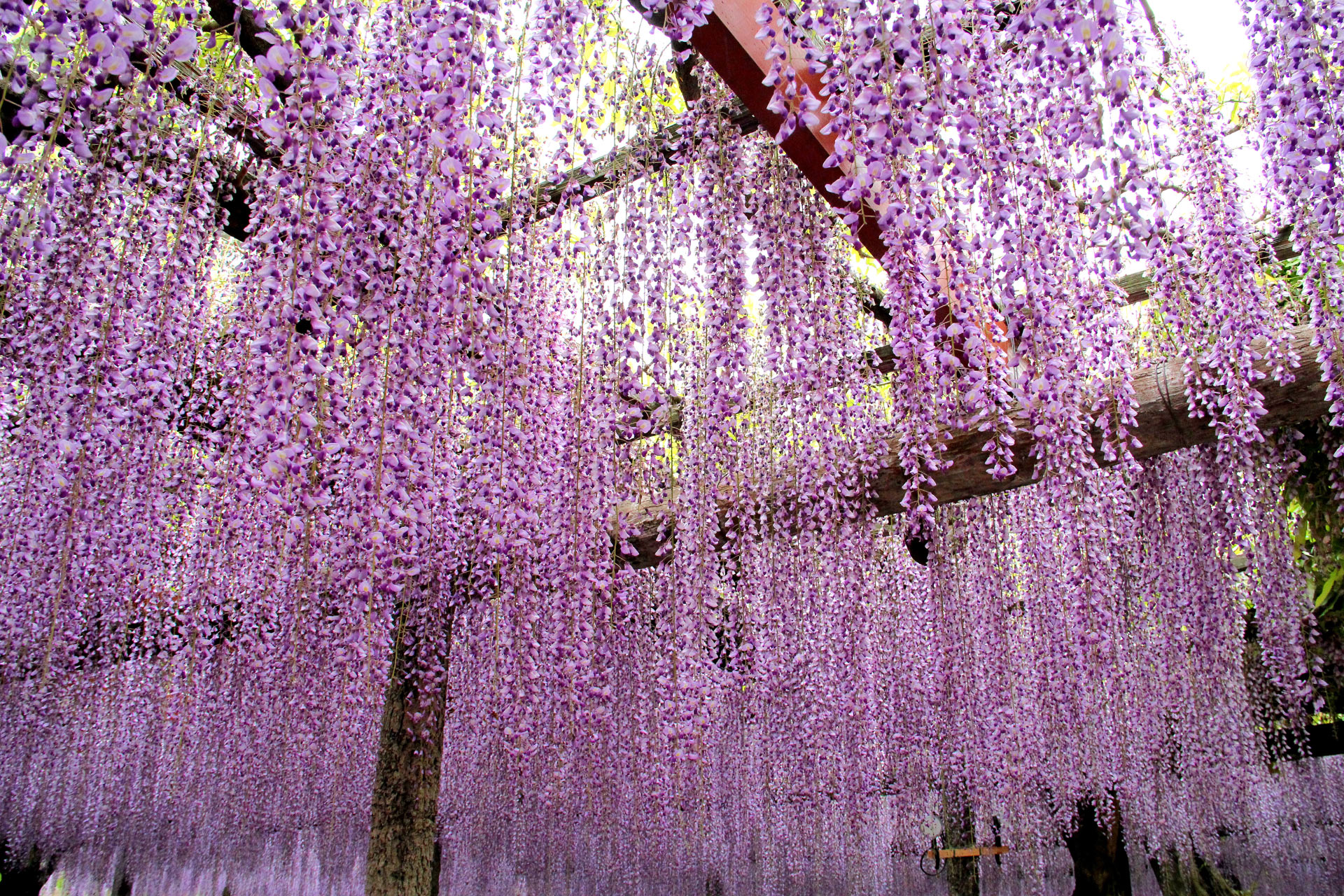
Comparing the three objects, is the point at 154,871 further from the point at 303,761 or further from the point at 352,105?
the point at 352,105

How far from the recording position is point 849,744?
5.44 metres

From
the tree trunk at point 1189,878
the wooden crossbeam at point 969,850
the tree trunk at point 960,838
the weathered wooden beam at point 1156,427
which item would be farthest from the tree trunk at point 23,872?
the tree trunk at point 1189,878

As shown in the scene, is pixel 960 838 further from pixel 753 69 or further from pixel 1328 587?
pixel 753 69

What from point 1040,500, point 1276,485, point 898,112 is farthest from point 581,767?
point 898,112

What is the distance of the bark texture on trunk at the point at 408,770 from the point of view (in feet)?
13.5

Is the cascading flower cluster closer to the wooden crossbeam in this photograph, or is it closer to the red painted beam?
the red painted beam

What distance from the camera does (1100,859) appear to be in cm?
748

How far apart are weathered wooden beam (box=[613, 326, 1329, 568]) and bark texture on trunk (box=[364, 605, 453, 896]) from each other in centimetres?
143

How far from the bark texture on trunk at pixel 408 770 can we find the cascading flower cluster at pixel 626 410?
0.08 metres

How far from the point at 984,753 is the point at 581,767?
8.20 feet

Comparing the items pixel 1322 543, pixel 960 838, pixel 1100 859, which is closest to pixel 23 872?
pixel 960 838

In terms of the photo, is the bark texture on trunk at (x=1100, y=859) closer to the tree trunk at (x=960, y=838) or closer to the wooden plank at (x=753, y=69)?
the tree trunk at (x=960, y=838)

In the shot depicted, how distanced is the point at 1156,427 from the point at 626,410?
202 centimetres

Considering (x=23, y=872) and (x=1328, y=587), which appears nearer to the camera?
(x=1328, y=587)
